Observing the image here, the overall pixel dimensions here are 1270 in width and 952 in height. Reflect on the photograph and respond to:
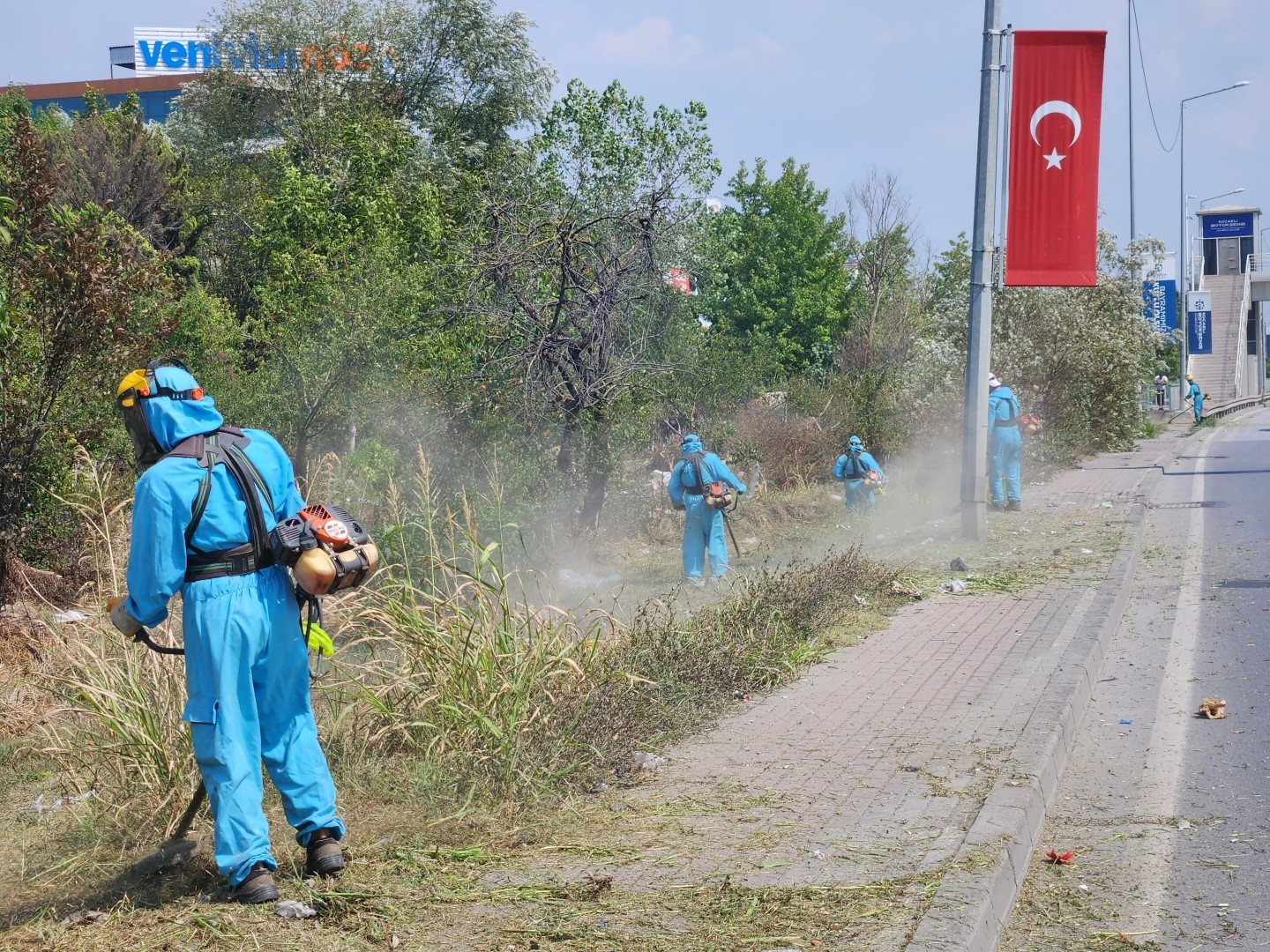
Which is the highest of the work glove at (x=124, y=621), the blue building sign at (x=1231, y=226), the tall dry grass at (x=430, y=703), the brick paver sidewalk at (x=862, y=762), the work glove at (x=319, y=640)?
the blue building sign at (x=1231, y=226)

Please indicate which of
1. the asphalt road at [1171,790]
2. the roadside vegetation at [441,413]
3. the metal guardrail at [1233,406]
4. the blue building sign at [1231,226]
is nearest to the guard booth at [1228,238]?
the blue building sign at [1231,226]

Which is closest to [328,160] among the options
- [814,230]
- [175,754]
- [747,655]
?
[747,655]

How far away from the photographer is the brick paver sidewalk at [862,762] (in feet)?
14.3

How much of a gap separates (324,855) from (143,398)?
65.3 inches

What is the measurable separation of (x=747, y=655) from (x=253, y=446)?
150 inches

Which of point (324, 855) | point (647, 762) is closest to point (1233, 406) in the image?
point (647, 762)

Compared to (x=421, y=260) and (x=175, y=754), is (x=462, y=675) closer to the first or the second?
(x=175, y=754)

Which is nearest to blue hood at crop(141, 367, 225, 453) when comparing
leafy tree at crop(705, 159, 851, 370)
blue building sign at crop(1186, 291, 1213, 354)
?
leafy tree at crop(705, 159, 851, 370)

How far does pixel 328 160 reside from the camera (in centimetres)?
2056

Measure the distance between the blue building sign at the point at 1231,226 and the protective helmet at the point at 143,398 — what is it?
3248 inches

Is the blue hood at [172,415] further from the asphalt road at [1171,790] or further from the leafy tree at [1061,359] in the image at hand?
the leafy tree at [1061,359]

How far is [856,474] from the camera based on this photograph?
49.5 feet

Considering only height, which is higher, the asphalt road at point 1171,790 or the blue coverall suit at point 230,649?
the blue coverall suit at point 230,649

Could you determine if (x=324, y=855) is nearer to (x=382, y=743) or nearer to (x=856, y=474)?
(x=382, y=743)
